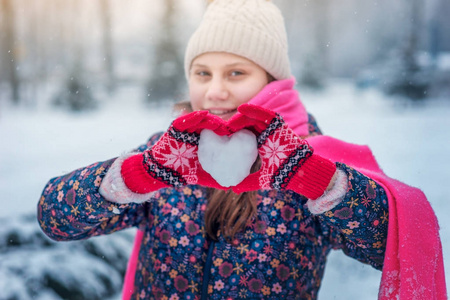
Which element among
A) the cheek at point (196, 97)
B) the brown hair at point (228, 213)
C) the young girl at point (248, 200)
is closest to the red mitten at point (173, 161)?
the young girl at point (248, 200)

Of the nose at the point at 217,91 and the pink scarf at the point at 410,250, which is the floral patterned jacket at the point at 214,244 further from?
the nose at the point at 217,91

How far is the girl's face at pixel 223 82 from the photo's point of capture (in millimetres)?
1005

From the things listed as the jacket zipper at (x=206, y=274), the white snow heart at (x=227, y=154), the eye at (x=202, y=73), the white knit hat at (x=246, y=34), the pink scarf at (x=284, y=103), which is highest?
the white knit hat at (x=246, y=34)

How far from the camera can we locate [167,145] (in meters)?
0.77

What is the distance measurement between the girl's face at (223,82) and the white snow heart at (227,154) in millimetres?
254

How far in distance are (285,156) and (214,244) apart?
1.18 feet

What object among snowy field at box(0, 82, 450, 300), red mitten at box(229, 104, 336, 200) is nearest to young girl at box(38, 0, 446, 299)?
red mitten at box(229, 104, 336, 200)

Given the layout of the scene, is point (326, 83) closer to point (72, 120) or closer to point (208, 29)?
point (208, 29)

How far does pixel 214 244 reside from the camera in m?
0.97

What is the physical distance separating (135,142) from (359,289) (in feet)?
3.46

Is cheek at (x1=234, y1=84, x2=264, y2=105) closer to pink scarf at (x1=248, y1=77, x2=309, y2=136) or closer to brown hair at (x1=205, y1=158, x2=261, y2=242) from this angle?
pink scarf at (x1=248, y1=77, x2=309, y2=136)

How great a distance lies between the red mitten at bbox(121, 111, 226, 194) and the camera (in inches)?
29.4

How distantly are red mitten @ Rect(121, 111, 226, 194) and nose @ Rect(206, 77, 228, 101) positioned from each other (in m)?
0.24

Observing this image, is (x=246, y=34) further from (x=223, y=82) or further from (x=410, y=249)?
(x=410, y=249)
